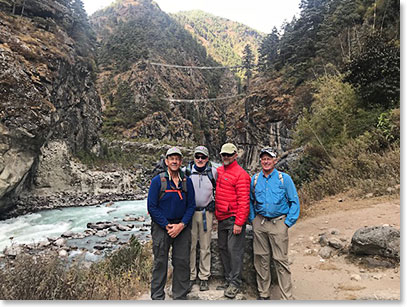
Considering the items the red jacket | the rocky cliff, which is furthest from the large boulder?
the rocky cliff

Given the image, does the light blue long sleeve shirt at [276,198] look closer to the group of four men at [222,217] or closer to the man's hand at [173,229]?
the group of four men at [222,217]

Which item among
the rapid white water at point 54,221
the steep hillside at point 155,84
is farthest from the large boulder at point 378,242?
the steep hillside at point 155,84

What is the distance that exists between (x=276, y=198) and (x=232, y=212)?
1.66 ft

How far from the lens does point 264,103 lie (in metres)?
28.5

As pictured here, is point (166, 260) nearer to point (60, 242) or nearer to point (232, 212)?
point (232, 212)

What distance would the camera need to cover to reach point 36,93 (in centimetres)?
1356

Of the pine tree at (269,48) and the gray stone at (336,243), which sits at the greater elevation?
the pine tree at (269,48)

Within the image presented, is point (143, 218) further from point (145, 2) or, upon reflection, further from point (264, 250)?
point (145, 2)

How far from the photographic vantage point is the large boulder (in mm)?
3174

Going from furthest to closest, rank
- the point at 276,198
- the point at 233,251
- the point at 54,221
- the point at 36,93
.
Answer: the point at 36,93 < the point at 54,221 < the point at 233,251 < the point at 276,198

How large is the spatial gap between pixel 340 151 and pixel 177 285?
6833 mm

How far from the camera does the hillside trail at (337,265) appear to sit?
110 inches

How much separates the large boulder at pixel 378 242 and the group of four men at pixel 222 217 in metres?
1.45

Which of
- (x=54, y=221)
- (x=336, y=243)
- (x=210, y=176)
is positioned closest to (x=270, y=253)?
(x=210, y=176)
